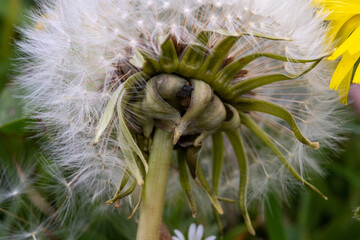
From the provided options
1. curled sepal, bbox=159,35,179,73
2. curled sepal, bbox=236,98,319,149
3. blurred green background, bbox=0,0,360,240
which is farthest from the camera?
blurred green background, bbox=0,0,360,240

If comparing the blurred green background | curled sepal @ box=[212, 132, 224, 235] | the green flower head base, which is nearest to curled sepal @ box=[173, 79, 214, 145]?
the green flower head base

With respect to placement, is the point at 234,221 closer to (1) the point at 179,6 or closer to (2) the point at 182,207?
(2) the point at 182,207

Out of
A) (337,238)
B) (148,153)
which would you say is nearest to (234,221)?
(337,238)

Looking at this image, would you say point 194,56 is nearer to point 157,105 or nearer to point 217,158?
point 157,105

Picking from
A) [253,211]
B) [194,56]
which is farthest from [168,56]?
[253,211]

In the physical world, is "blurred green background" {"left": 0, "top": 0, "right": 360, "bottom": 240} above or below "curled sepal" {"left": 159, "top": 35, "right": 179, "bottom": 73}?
below

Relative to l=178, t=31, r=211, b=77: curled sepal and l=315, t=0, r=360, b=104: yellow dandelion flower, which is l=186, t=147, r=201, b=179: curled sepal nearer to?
l=178, t=31, r=211, b=77: curled sepal

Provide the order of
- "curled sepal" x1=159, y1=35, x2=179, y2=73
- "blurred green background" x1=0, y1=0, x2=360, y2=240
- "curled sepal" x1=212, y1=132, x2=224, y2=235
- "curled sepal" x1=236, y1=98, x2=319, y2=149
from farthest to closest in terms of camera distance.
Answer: "blurred green background" x1=0, y1=0, x2=360, y2=240
"curled sepal" x1=212, y1=132, x2=224, y2=235
"curled sepal" x1=236, y1=98, x2=319, y2=149
"curled sepal" x1=159, y1=35, x2=179, y2=73
